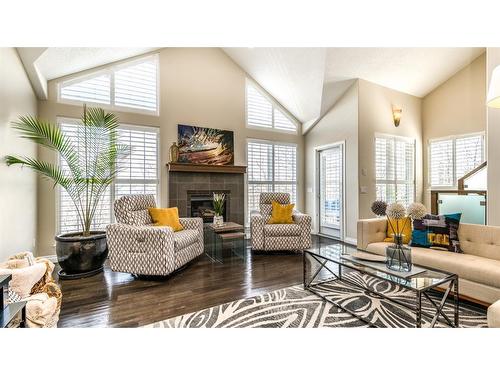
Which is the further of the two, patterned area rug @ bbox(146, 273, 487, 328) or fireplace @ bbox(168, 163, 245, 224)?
fireplace @ bbox(168, 163, 245, 224)

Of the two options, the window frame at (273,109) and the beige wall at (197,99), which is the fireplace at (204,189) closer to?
the beige wall at (197,99)

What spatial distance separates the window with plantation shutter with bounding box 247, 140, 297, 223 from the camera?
5.14m

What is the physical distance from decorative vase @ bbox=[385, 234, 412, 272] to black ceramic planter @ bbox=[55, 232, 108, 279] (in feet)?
10.6

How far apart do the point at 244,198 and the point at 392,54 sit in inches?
142

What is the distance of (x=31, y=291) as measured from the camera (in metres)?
1.60

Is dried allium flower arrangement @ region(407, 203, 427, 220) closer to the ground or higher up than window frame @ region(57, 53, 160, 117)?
closer to the ground

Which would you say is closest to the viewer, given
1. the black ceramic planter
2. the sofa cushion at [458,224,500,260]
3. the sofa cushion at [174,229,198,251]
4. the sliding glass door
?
the sofa cushion at [458,224,500,260]

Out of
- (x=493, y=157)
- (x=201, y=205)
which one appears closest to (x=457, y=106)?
(x=493, y=157)

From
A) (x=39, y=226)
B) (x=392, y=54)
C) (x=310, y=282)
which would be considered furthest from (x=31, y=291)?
(x=392, y=54)

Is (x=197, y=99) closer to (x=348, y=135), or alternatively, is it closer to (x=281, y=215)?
(x=281, y=215)

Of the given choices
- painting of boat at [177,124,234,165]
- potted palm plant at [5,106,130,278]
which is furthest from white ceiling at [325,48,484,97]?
potted palm plant at [5,106,130,278]

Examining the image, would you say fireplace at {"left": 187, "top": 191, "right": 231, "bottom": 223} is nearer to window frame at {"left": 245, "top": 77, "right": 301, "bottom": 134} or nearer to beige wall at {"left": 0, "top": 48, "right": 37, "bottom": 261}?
window frame at {"left": 245, "top": 77, "right": 301, "bottom": 134}

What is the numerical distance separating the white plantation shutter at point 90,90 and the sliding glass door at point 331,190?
13.9 ft
